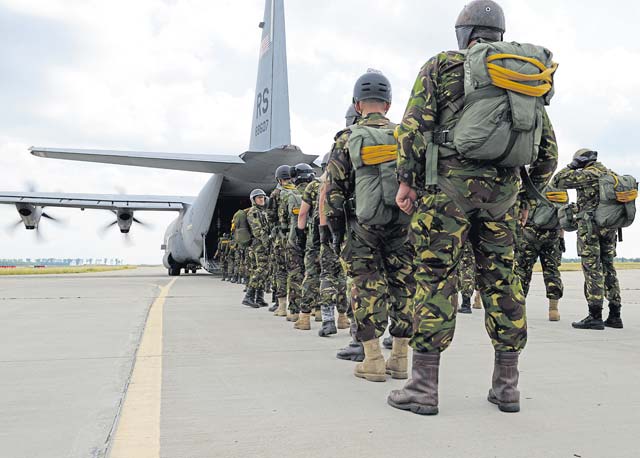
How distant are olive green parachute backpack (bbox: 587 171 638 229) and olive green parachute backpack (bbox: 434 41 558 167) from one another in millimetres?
3720

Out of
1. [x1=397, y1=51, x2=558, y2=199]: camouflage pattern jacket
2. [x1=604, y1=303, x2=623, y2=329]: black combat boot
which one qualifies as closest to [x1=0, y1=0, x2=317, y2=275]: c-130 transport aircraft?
[x1=604, y1=303, x2=623, y2=329]: black combat boot

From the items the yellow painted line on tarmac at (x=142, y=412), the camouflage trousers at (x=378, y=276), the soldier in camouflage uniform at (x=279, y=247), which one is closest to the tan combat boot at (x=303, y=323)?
the soldier in camouflage uniform at (x=279, y=247)

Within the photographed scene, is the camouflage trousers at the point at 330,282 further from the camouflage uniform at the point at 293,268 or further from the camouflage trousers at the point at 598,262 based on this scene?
the camouflage trousers at the point at 598,262

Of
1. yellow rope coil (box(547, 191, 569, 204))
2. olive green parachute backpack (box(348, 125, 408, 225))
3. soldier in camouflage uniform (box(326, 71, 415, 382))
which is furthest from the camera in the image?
yellow rope coil (box(547, 191, 569, 204))

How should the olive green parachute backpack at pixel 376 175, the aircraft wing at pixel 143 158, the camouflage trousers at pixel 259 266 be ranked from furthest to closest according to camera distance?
the aircraft wing at pixel 143 158, the camouflage trousers at pixel 259 266, the olive green parachute backpack at pixel 376 175

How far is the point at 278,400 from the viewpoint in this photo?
2.87 meters

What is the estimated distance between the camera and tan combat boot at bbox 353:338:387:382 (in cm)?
349

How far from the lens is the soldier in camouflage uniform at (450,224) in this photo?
277cm

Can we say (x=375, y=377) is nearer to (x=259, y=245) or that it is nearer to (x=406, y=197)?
(x=406, y=197)

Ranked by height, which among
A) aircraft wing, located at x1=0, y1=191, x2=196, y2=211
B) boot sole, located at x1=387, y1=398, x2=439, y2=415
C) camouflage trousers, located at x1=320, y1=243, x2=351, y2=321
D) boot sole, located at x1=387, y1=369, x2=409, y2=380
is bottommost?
boot sole, located at x1=387, y1=369, x2=409, y2=380

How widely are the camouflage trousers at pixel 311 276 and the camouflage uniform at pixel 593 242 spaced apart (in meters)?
3.00

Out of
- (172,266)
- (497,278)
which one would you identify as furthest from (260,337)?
(172,266)

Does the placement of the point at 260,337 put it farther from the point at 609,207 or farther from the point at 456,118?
the point at 609,207

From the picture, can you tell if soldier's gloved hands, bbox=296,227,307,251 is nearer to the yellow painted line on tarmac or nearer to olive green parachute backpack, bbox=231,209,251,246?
the yellow painted line on tarmac
